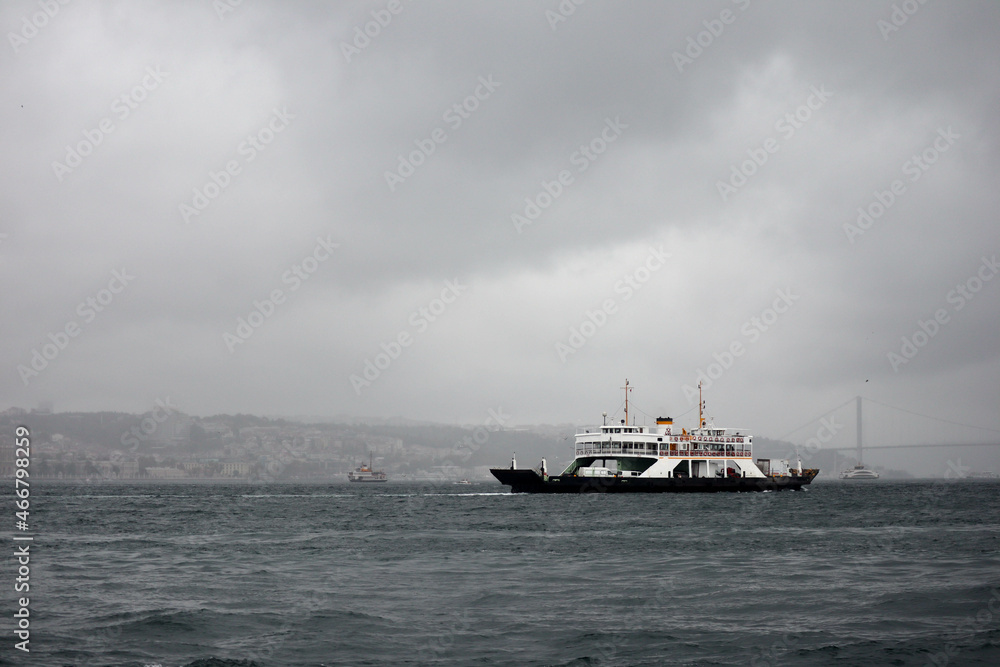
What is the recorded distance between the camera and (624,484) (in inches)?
3260

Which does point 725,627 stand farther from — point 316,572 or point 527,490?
point 527,490

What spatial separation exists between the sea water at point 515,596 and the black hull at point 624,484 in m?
38.9

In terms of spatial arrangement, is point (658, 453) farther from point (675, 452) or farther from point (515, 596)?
point (515, 596)

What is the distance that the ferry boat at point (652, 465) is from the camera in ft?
273

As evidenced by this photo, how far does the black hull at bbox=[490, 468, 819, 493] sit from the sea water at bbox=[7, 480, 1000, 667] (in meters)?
38.9

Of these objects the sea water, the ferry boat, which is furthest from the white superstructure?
the sea water

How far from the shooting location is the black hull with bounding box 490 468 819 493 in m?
82.6

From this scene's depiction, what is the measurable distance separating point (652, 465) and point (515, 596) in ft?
209

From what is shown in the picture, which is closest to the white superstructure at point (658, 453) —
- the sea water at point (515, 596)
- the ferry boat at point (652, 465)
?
the ferry boat at point (652, 465)

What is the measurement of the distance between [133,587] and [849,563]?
22702 mm

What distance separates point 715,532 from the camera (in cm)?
4088

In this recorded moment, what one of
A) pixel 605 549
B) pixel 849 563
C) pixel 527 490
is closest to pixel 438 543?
pixel 605 549

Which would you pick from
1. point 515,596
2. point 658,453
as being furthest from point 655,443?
point 515,596

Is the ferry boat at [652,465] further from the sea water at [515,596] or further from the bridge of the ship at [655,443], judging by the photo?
the sea water at [515,596]
